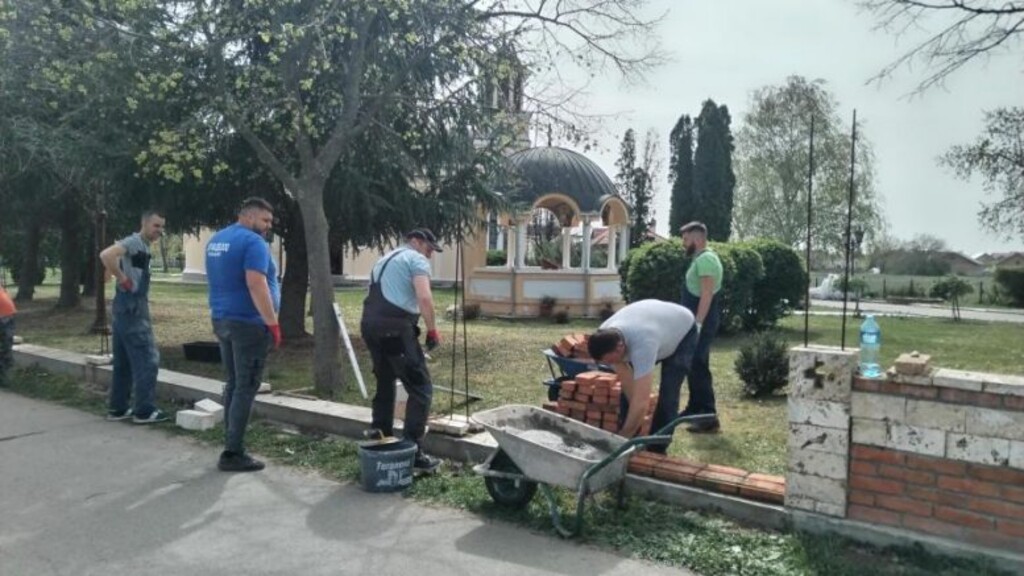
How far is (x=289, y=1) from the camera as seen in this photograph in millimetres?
8375

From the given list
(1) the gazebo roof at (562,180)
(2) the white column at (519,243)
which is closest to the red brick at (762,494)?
(2) the white column at (519,243)

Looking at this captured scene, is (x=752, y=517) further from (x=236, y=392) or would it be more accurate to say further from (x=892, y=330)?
(x=892, y=330)

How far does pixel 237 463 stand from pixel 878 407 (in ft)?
14.3

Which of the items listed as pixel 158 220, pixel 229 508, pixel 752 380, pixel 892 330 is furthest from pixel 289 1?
pixel 892 330

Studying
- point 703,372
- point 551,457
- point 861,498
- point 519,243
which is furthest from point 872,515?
point 519,243

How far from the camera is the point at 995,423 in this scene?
396 cm

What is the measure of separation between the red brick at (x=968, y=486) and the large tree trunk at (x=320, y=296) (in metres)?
5.95

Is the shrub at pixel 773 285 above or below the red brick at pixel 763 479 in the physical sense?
above

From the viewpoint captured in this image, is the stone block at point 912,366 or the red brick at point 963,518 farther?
the stone block at point 912,366

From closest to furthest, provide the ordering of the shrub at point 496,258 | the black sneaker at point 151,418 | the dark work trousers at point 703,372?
1. the dark work trousers at point 703,372
2. the black sneaker at point 151,418
3. the shrub at point 496,258

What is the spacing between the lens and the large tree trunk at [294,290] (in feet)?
44.4

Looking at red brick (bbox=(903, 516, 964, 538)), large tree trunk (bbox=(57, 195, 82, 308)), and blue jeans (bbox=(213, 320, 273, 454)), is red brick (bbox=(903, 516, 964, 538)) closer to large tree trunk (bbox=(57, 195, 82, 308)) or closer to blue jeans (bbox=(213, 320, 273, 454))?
blue jeans (bbox=(213, 320, 273, 454))

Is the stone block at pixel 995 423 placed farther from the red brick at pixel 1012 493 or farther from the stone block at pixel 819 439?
the stone block at pixel 819 439

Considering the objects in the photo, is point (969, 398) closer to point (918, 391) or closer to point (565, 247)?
point (918, 391)
